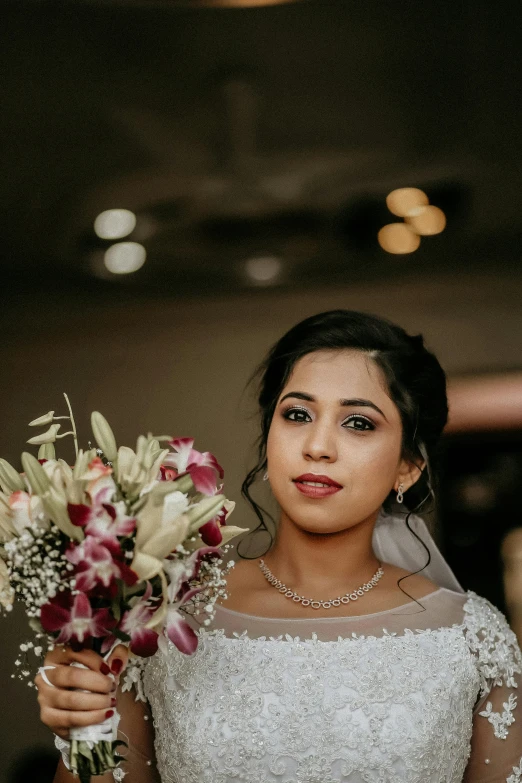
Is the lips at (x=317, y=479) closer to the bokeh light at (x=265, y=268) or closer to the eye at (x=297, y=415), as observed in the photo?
the eye at (x=297, y=415)

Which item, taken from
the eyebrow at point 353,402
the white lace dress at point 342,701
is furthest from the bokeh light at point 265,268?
the white lace dress at point 342,701

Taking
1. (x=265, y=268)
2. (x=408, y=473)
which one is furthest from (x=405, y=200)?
(x=408, y=473)

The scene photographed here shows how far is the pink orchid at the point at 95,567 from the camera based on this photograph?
1.60 meters

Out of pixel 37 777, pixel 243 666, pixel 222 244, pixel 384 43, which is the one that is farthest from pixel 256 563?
pixel 384 43

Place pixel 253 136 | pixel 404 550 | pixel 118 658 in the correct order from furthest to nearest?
1. pixel 253 136
2. pixel 404 550
3. pixel 118 658

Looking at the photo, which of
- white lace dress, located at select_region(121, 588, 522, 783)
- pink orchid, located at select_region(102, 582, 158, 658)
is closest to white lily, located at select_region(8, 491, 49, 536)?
pink orchid, located at select_region(102, 582, 158, 658)

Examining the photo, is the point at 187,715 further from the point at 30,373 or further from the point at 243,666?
the point at 30,373

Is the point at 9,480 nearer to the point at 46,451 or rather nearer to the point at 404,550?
the point at 46,451

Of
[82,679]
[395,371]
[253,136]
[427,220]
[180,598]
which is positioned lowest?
[82,679]

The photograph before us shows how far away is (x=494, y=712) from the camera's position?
225 centimetres

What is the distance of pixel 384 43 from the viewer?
3.15m

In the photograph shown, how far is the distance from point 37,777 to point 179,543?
178 cm

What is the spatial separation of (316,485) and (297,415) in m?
0.20

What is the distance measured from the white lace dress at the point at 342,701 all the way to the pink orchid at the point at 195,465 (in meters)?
0.56
